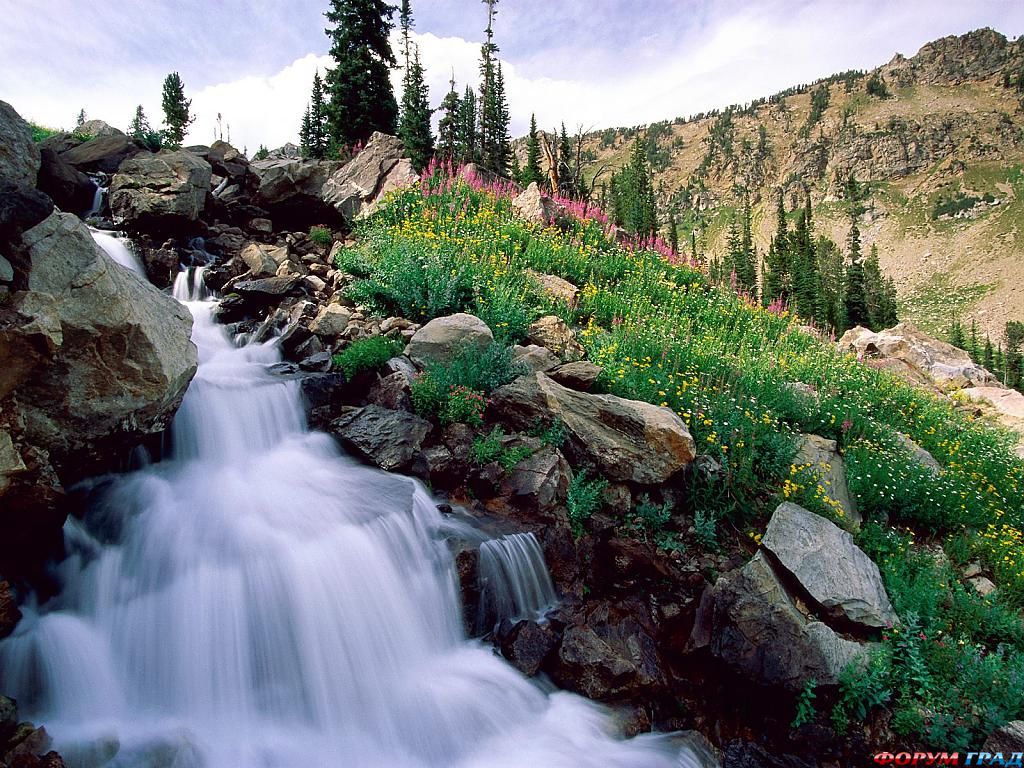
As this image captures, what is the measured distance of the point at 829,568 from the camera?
5.40m

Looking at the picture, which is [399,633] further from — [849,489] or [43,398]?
[849,489]

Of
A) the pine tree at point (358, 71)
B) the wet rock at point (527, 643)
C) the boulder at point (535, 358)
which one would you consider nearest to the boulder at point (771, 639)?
the wet rock at point (527, 643)

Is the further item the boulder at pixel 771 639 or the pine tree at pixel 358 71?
the pine tree at pixel 358 71

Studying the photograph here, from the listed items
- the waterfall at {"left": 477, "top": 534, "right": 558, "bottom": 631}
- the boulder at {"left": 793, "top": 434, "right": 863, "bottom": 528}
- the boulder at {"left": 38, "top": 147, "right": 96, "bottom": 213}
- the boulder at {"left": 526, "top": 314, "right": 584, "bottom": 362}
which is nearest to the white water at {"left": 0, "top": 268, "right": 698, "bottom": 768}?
the waterfall at {"left": 477, "top": 534, "right": 558, "bottom": 631}

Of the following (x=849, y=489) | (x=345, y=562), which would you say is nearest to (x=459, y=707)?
(x=345, y=562)

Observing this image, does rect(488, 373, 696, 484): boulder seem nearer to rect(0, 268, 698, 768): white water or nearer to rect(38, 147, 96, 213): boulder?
rect(0, 268, 698, 768): white water

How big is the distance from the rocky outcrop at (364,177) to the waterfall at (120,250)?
4792 mm

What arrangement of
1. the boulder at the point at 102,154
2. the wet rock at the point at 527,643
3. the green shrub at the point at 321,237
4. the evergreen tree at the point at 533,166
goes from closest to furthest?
the wet rock at the point at 527,643
the green shrub at the point at 321,237
the boulder at the point at 102,154
the evergreen tree at the point at 533,166

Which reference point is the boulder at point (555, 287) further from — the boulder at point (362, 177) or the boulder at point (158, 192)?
the boulder at point (158, 192)

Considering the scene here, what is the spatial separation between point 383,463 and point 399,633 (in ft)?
6.16

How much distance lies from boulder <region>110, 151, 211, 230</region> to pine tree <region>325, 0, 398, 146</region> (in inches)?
430

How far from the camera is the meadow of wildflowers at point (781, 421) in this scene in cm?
484

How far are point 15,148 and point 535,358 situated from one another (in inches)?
230

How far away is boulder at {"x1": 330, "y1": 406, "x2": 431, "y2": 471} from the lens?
20.4ft
